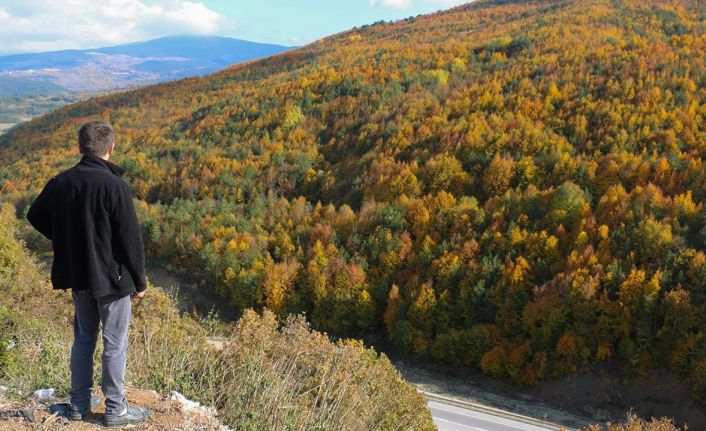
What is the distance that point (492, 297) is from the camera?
24.2 meters

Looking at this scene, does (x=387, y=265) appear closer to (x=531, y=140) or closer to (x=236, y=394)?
(x=531, y=140)

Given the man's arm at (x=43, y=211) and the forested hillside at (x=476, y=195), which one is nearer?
the man's arm at (x=43, y=211)

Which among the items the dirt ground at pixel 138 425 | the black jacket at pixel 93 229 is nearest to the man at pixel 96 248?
the black jacket at pixel 93 229

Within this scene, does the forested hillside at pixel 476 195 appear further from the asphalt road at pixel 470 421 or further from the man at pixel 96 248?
the man at pixel 96 248

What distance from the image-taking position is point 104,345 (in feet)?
16.6

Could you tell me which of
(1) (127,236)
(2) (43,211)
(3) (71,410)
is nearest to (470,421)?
(3) (71,410)

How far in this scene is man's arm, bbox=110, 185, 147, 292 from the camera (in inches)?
189

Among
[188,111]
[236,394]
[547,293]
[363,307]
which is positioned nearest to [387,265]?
[363,307]

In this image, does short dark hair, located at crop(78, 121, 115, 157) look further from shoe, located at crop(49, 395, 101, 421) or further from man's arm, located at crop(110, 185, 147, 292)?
shoe, located at crop(49, 395, 101, 421)

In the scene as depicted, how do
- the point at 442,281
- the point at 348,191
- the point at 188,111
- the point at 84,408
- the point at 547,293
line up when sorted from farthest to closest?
the point at 188,111, the point at 348,191, the point at 442,281, the point at 547,293, the point at 84,408

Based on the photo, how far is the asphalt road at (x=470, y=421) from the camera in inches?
730

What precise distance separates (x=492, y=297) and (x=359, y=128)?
→ 22.4 m

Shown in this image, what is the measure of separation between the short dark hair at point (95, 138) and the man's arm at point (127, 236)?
40 cm

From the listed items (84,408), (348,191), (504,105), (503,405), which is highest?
(504,105)
